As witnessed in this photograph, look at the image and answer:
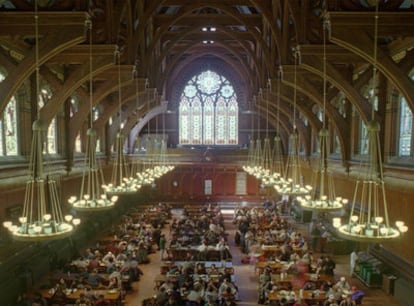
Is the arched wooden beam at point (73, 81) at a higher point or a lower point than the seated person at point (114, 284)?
higher

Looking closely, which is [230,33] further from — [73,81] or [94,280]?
[94,280]

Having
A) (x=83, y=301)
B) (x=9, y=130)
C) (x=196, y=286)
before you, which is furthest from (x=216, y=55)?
(x=83, y=301)

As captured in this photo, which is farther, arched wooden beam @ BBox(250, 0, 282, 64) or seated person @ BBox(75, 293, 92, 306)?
arched wooden beam @ BBox(250, 0, 282, 64)

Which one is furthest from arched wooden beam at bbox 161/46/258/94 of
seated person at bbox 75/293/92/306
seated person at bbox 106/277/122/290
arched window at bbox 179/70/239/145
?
seated person at bbox 75/293/92/306

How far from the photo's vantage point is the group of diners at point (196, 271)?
35.8 feet

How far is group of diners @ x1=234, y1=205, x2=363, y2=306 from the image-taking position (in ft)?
35.5

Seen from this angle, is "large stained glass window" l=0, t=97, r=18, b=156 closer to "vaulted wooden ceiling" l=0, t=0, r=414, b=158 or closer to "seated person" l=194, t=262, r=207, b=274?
"vaulted wooden ceiling" l=0, t=0, r=414, b=158

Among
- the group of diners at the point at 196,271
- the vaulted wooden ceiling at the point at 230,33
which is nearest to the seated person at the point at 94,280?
the group of diners at the point at 196,271

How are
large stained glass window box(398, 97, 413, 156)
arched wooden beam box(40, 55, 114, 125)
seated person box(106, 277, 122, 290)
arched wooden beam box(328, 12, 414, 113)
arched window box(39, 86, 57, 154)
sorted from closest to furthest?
arched wooden beam box(328, 12, 414, 113) < arched wooden beam box(40, 55, 114, 125) < seated person box(106, 277, 122, 290) < large stained glass window box(398, 97, 413, 156) < arched window box(39, 86, 57, 154)

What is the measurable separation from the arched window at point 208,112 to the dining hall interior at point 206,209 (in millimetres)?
6842

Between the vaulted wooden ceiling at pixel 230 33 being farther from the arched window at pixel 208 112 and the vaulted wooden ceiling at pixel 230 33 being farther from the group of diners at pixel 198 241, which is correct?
the arched window at pixel 208 112

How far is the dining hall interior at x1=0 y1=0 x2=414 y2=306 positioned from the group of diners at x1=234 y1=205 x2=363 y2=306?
0.20ft

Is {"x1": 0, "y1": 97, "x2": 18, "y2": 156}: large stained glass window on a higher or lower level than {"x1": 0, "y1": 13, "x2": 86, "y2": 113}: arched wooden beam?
lower

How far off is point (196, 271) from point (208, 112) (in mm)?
19247
